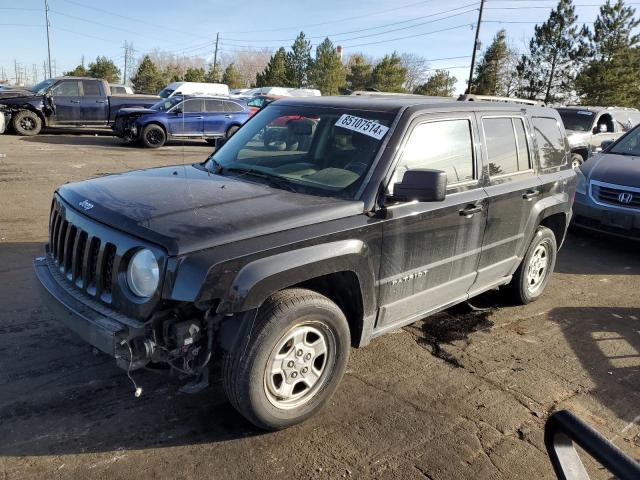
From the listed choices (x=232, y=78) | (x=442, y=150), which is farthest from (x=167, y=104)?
(x=232, y=78)

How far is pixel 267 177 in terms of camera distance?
3725mm

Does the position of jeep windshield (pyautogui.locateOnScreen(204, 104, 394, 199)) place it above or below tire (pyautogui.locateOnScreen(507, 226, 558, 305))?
above

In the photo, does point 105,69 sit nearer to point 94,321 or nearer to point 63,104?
point 63,104

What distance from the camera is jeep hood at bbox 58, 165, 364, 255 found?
2719 mm

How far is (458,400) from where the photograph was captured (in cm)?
353

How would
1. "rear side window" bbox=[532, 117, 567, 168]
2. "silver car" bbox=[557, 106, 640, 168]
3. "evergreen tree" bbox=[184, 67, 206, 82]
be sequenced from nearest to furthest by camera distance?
1. "rear side window" bbox=[532, 117, 567, 168]
2. "silver car" bbox=[557, 106, 640, 168]
3. "evergreen tree" bbox=[184, 67, 206, 82]

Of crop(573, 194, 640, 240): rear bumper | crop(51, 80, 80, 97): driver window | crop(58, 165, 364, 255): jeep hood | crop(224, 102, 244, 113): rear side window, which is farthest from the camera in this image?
crop(224, 102, 244, 113): rear side window

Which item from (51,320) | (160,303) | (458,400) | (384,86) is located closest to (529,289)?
(458,400)

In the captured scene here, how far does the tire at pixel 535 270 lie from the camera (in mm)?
5027

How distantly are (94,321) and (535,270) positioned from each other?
13.8 ft

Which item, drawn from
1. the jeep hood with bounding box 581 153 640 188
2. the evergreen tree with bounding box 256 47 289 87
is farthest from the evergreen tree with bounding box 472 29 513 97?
the jeep hood with bounding box 581 153 640 188

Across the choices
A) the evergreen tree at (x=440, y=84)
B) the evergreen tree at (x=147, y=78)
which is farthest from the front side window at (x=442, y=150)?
the evergreen tree at (x=147, y=78)

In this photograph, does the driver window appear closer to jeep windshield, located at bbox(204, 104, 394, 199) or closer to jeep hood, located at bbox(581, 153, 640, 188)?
jeep windshield, located at bbox(204, 104, 394, 199)

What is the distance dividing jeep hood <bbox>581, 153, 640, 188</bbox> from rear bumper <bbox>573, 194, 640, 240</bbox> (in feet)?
1.22
